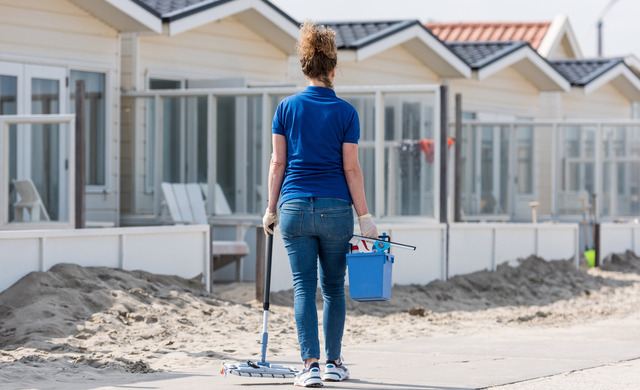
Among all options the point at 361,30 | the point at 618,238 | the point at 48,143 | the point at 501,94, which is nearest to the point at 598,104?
the point at 501,94

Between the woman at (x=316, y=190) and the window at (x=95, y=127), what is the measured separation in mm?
8363

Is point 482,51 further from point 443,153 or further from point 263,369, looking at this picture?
point 263,369

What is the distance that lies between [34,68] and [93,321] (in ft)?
18.9

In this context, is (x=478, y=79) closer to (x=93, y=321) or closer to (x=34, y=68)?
(x=34, y=68)

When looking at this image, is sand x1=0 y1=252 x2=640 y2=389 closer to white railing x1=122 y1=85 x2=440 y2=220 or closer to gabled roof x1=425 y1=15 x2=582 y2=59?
white railing x1=122 y1=85 x2=440 y2=220

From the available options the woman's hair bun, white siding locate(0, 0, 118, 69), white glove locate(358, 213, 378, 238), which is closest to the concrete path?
white glove locate(358, 213, 378, 238)

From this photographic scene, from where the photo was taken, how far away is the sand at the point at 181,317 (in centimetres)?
714

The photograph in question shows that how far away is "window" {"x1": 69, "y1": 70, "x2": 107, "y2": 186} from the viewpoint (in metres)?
14.2

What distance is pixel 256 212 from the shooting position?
46.4 feet

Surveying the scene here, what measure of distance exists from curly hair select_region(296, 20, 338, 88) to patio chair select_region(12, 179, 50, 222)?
5.88 m

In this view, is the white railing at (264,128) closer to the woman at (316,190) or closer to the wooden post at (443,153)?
the wooden post at (443,153)

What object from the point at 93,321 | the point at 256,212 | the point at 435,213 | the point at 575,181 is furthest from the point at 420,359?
the point at 575,181

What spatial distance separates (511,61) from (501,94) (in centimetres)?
142

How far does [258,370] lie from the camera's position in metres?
6.21
